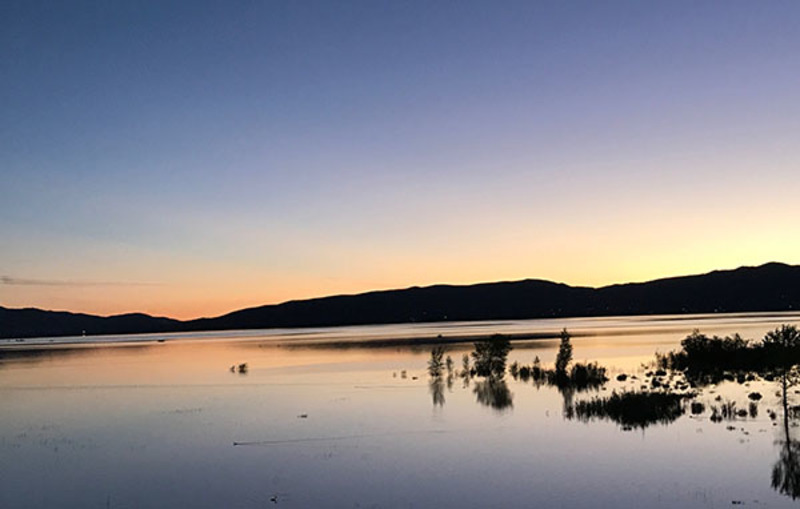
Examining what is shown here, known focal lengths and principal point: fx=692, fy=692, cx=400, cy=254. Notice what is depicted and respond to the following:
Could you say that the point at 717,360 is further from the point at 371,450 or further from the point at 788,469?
the point at 371,450

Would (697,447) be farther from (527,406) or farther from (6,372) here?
(6,372)

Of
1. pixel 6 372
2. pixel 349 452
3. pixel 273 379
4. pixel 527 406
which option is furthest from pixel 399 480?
pixel 6 372

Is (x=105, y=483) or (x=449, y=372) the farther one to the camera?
(x=449, y=372)

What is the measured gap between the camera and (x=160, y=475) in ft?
95.6

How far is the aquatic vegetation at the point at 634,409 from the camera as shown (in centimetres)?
3894

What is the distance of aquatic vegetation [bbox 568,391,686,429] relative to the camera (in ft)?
128

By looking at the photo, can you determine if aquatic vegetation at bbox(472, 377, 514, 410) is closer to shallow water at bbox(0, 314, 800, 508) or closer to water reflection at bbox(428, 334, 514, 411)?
water reflection at bbox(428, 334, 514, 411)

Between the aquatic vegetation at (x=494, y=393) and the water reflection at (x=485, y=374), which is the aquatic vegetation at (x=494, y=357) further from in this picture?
the aquatic vegetation at (x=494, y=393)

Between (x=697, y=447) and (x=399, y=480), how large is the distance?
14326mm

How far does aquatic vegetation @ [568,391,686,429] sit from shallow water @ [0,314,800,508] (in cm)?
127

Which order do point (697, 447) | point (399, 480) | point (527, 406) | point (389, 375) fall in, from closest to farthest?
point (399, 480), point (697, 447), point (527, 406), point (389, 375)

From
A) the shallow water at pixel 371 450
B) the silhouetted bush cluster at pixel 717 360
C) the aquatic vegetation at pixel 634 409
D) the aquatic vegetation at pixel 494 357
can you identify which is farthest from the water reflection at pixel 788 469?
the aquatic vegetation at pixel 494 357

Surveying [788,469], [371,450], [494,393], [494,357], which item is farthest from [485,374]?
[788,469]

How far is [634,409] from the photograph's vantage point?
136 ft
